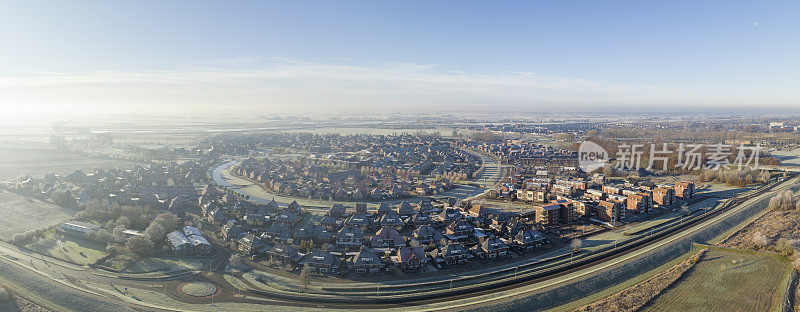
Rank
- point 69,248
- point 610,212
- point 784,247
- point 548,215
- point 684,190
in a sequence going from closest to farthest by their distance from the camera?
point 69,248 → point 784,247 → point 548,215 → point 610,212 → point 684,190

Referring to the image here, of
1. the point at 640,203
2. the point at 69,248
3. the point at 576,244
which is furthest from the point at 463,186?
the point at 69,248

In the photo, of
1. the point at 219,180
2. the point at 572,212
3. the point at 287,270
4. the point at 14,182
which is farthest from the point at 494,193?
the point at 14,182

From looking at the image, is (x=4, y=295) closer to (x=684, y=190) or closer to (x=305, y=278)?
(x=305, y=278)

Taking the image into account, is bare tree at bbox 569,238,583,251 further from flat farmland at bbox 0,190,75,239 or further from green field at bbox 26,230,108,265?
flat farmland at bbox 0,190,75,239

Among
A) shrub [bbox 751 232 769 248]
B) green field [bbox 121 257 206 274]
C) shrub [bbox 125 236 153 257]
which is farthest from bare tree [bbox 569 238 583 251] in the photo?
shrub [bbox 125 236 153 257]

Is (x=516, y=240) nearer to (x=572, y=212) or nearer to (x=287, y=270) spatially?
(x=572, y=212)

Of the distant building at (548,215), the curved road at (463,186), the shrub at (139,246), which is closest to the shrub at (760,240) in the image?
the distant building at (548,215)
